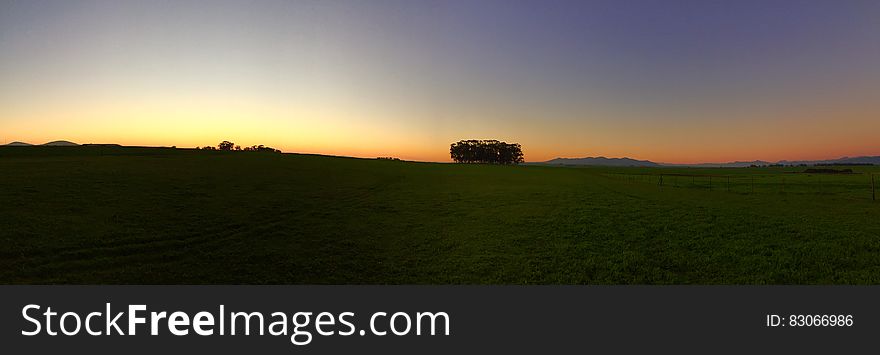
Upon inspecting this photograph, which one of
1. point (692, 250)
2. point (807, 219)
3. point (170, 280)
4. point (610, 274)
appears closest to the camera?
point (170, 280)

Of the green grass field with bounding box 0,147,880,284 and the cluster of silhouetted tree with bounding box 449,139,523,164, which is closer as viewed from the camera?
the green grass field with bounding box 0,147,880,284

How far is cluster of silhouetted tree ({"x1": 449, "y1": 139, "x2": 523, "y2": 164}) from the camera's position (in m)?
174

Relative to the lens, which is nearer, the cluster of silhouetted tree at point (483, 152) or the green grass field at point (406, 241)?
the green grass field at point (406, 241)

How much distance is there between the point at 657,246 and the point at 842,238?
8902 mm

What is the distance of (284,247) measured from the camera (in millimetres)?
15477

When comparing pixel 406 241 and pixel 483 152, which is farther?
pixel 483 152

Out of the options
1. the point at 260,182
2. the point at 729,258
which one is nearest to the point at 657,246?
the point at 729,258

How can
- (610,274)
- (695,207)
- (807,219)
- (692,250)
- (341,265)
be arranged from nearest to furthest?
(610,274)
(341,265)
(692,250)
(807,219)
(695,207)

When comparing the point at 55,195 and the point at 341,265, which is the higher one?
the point at 55,195

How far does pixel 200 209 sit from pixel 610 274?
2143 centimetres

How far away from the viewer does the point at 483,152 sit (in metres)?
174

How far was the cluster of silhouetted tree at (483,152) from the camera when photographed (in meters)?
174

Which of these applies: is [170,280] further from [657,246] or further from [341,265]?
[657,246]

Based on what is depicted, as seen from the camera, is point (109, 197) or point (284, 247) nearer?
point (284, 247)
